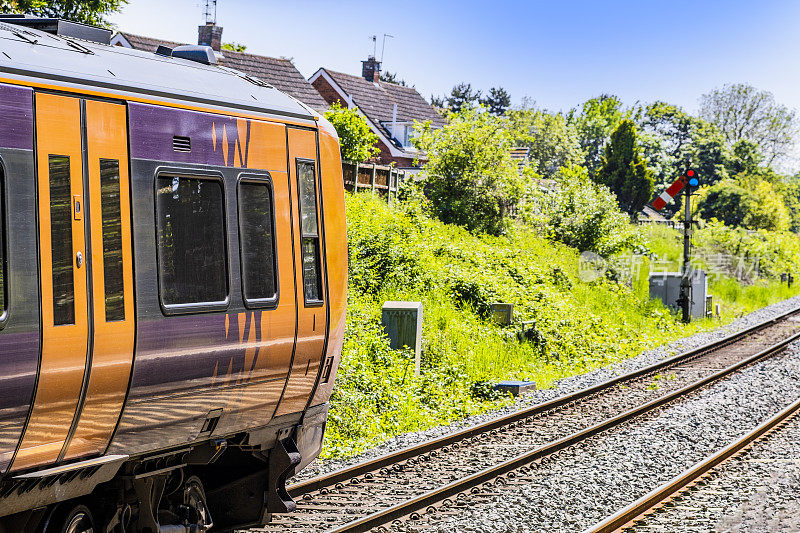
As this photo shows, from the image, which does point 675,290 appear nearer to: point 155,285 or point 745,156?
point 155,285

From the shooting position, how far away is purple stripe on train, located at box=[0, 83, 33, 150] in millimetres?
4359

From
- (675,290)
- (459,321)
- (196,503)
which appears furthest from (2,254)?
(675,290)

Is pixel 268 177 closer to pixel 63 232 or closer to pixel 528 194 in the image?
pixel 63 232

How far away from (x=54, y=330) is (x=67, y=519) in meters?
1.26

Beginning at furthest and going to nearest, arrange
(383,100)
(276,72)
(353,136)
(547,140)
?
(547,140) < (383,100) < (276,72) < (353,136)

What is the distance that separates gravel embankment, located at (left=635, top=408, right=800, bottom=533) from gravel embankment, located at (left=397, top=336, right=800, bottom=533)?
1.13 feet

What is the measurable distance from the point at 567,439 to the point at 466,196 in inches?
585

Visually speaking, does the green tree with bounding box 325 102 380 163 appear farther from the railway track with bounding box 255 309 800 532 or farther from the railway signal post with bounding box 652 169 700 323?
the railway track with bounding box 255 309 800 532

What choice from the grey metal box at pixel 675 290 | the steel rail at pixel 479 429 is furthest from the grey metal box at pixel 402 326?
the grey metal box at pixel 675 290

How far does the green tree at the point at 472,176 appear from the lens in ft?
82.6

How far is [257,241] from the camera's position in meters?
5.96

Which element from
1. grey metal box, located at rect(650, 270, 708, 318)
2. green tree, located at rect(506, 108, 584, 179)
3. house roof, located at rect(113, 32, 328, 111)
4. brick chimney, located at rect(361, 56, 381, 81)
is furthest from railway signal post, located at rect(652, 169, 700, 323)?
green tree, located at rect(506, 108, 584, 179)

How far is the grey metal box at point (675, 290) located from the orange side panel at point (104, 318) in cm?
2088

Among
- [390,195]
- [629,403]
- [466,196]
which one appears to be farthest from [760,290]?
[629,403]
